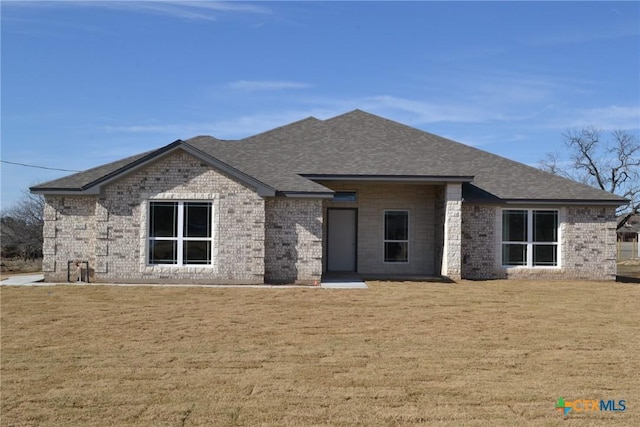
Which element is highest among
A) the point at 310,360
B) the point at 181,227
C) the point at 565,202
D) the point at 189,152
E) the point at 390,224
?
the point at 189,152

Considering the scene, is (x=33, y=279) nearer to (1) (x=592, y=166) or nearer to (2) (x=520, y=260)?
(2) (x=520, y=260)

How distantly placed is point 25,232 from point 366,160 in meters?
27.3

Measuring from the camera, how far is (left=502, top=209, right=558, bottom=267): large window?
70.2 ft

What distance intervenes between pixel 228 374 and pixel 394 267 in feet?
49.2

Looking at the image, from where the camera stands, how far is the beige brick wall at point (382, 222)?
22.5m

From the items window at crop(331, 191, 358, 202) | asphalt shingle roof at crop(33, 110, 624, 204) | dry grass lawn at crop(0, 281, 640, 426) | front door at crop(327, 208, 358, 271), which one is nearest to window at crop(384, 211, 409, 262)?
front door at crop(327, 208, 358, 271)

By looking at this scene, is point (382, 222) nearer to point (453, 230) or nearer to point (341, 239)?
point (341, 239)

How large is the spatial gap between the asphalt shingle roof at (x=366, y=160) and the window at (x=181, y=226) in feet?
6.26

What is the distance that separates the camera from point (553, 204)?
21047mm

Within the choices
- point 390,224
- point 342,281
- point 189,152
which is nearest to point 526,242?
point 390,224

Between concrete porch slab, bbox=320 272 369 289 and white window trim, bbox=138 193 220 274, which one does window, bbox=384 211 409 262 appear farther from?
white window trim, bbox=138 193 220 274

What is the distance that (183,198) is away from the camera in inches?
716

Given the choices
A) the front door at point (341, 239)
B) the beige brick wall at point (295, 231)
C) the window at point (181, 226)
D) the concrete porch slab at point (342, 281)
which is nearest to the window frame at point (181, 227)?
the window at point (181, 226)

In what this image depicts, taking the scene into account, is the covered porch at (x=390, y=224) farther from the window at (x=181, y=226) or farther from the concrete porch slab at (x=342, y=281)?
the window at (x=181, y=226)
